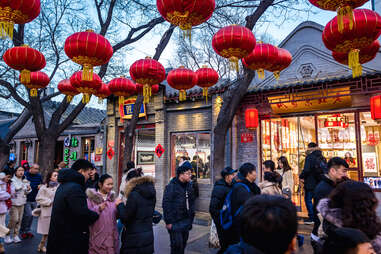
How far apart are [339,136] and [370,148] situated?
0.99 metres

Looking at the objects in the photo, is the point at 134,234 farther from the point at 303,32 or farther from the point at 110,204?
the point at 303,32

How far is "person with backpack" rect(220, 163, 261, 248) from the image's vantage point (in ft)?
12.0

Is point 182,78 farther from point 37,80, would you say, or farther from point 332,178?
point 332,178

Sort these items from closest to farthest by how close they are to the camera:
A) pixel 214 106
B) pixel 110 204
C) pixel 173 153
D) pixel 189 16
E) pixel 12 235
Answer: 1. pixel 110 204
2. pixel 189 16
3. pixel 12 235
4. pixel 214 106
5. pixel 173 153

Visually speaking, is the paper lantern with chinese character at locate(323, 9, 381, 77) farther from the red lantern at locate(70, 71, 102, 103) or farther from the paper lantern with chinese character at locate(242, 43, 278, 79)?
the red lantern at locate(70, 71, 102, 103)

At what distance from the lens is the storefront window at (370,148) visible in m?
7.43

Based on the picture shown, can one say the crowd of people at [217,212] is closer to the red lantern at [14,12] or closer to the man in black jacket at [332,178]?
the man in black jacket at [332,178]

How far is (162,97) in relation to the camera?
1133 cm

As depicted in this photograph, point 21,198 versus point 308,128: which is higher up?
point 308,128

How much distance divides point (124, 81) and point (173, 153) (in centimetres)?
447

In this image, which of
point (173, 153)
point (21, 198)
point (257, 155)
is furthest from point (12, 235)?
point (257, 155)

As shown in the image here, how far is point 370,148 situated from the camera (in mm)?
7602

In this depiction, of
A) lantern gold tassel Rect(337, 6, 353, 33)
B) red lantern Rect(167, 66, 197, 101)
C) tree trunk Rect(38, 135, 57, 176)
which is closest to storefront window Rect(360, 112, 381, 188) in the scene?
lantern gold tassel Rect(337, 6, 353, 33)

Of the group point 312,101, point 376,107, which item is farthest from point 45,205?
point 376,107
